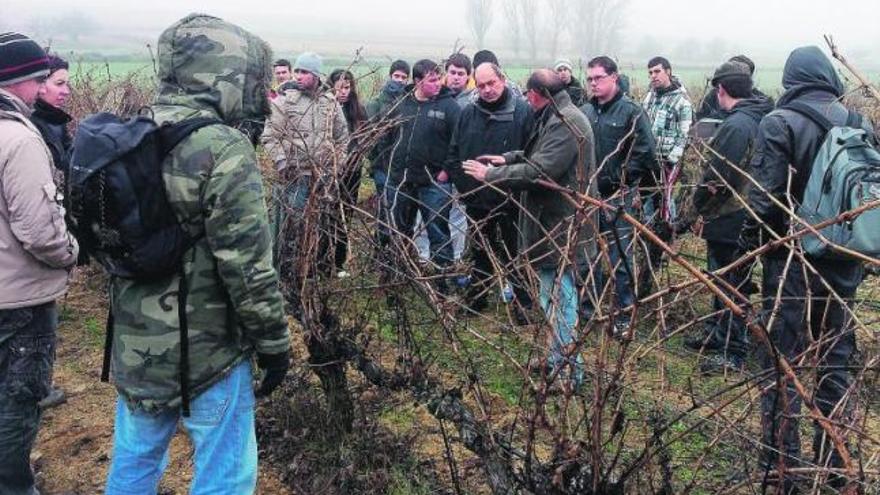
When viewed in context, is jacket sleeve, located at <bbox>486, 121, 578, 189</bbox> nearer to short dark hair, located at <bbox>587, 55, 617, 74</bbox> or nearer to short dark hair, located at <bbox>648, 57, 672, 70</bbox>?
short dark hair, located at <bbox>587, 55, 617, 74</bbox>

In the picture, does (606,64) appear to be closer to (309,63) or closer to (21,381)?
(309,63)

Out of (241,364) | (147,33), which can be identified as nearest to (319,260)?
(241,364)

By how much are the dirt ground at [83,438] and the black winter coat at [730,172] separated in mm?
2917

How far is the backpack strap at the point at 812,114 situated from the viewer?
3.22 m

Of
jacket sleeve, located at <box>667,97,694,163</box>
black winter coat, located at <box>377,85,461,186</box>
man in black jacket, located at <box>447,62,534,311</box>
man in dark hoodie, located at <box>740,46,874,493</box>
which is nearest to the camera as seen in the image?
man in dark hoodie, located at <box>740,46,874,493</box>

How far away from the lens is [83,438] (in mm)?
3777

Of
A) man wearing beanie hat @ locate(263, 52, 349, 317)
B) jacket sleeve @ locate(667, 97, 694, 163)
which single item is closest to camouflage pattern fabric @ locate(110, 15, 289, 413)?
man wearing beanie hat @ locate(263, 52, 349, 317)

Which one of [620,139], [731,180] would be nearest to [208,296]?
[731,180]

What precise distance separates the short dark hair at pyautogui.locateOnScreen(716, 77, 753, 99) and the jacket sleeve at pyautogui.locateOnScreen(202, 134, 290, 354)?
136 inches

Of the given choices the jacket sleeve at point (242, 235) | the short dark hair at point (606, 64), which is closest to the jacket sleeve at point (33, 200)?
the jacket sleeve at point (242, 235)

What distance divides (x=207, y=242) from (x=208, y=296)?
0.55ft

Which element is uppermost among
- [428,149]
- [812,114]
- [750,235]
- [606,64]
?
[812,114]

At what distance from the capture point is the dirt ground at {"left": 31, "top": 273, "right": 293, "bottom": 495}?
11.1 feet

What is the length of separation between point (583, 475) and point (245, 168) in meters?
1.32
